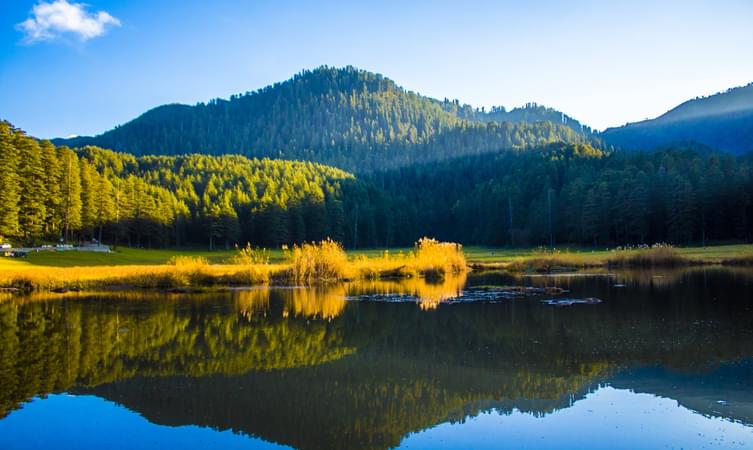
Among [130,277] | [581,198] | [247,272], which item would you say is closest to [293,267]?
[247,272]

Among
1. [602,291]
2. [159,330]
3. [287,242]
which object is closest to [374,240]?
[287,242]

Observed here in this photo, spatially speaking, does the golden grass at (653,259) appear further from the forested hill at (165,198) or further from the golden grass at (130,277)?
the forested hill at (165,198)

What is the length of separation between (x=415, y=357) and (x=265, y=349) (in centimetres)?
435

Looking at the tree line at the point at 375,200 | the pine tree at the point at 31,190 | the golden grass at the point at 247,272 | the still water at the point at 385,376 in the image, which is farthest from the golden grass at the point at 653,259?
the pine tree at the point at 31,190

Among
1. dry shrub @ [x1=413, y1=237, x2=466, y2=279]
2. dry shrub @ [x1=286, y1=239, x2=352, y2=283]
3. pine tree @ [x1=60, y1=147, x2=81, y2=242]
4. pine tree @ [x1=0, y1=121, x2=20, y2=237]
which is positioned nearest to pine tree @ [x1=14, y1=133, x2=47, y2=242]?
pine tree @ [x1=0, y1=121, x2=20, y2=237]

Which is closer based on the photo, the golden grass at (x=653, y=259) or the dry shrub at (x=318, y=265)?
the dry shrub at (x=318, y=265)

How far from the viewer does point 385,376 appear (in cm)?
1338

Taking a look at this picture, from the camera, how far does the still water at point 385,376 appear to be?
983 centimetres

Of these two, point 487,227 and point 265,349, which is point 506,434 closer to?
point 265,349

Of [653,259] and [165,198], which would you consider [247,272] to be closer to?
[653,259]

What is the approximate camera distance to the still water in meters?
9.83

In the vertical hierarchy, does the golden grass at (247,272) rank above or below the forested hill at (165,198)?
below

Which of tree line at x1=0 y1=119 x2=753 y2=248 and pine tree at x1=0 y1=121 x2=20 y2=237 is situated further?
tree line at x1=0 y1=119 x2=753 y2=248

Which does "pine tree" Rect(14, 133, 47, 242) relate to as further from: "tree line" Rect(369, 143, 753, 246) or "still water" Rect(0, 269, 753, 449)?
"tree line" Rect(369, 143, 753, 246)
